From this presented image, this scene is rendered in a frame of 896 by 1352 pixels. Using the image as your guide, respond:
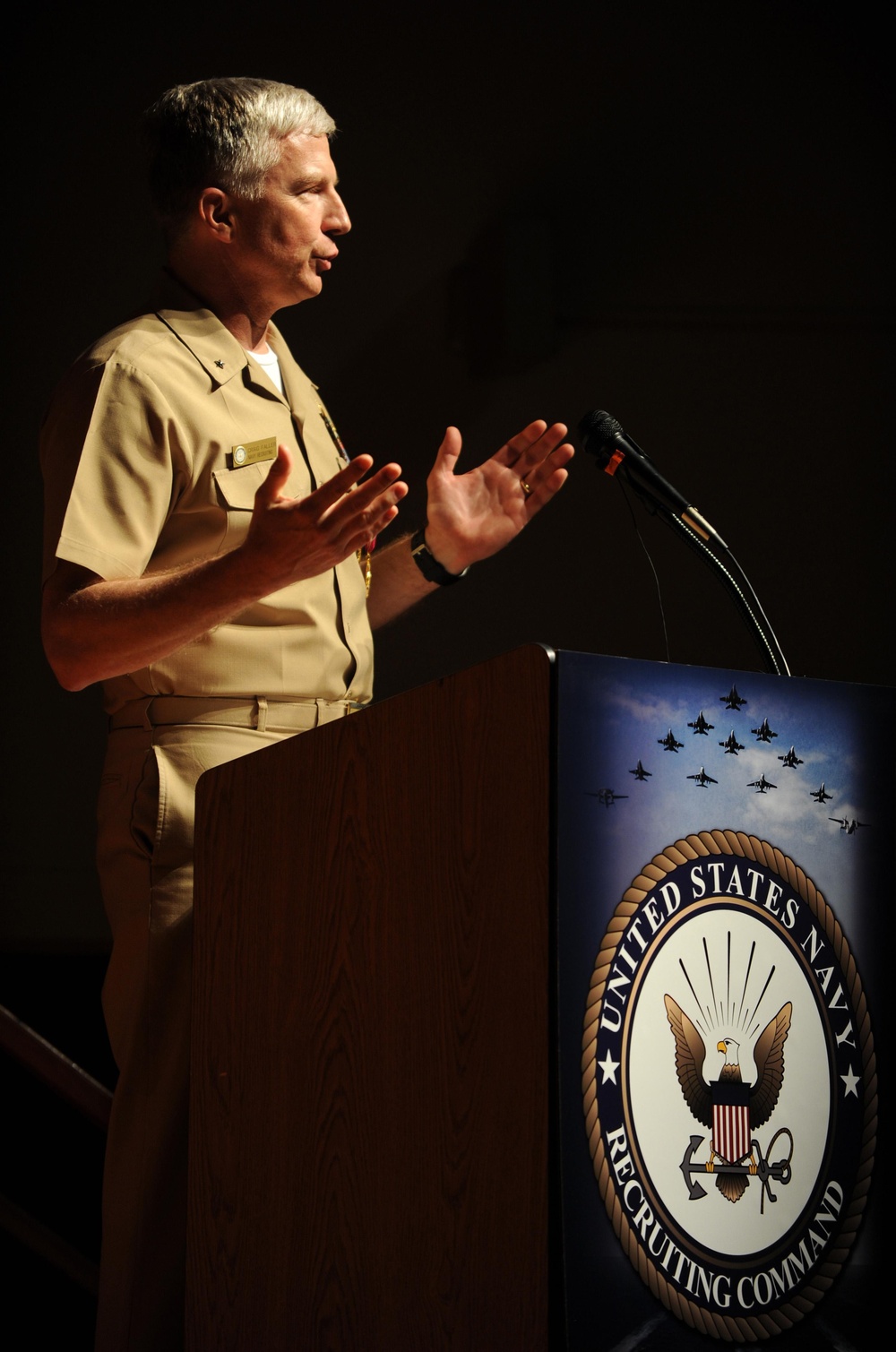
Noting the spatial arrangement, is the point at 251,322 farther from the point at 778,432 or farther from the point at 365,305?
the point at 778,432

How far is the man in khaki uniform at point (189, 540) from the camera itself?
3.93 feet

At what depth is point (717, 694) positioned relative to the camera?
2.73ft

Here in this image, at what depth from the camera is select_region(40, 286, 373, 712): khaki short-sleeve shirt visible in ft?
4.26

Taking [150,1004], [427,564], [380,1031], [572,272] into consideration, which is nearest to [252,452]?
[427,564]

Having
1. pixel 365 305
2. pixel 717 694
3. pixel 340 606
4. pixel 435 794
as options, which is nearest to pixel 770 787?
pixel 717 694

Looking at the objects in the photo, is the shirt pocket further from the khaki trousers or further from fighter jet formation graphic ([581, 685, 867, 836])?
fighter jet formation graphic ([581, 685, 867, 836])

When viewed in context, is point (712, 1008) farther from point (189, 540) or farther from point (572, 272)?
point (572, 272)

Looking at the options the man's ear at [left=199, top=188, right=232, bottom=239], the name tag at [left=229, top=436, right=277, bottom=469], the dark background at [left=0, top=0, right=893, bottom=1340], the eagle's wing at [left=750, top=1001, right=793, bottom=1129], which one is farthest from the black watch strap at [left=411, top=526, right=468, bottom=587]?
the dark background at [left=0, top=0, right=893, bottom=1340]

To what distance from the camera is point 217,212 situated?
1.55 meters

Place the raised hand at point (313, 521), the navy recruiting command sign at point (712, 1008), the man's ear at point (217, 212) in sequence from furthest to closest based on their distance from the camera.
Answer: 1. the man's ear at point (217, 212)
2. the raised hand at point (313, 521)
3. the navy recruiting command sign at point (712, 1008)

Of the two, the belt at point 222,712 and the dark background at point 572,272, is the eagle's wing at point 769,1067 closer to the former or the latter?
the belt at point 222,712

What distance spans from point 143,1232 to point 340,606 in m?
0.69

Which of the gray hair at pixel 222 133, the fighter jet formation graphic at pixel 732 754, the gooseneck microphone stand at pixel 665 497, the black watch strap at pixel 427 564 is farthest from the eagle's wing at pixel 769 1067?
the gray hair at pixel 222 133

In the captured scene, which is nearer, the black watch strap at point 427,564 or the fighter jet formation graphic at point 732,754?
the fighter jet formation graphic at point 732,754
